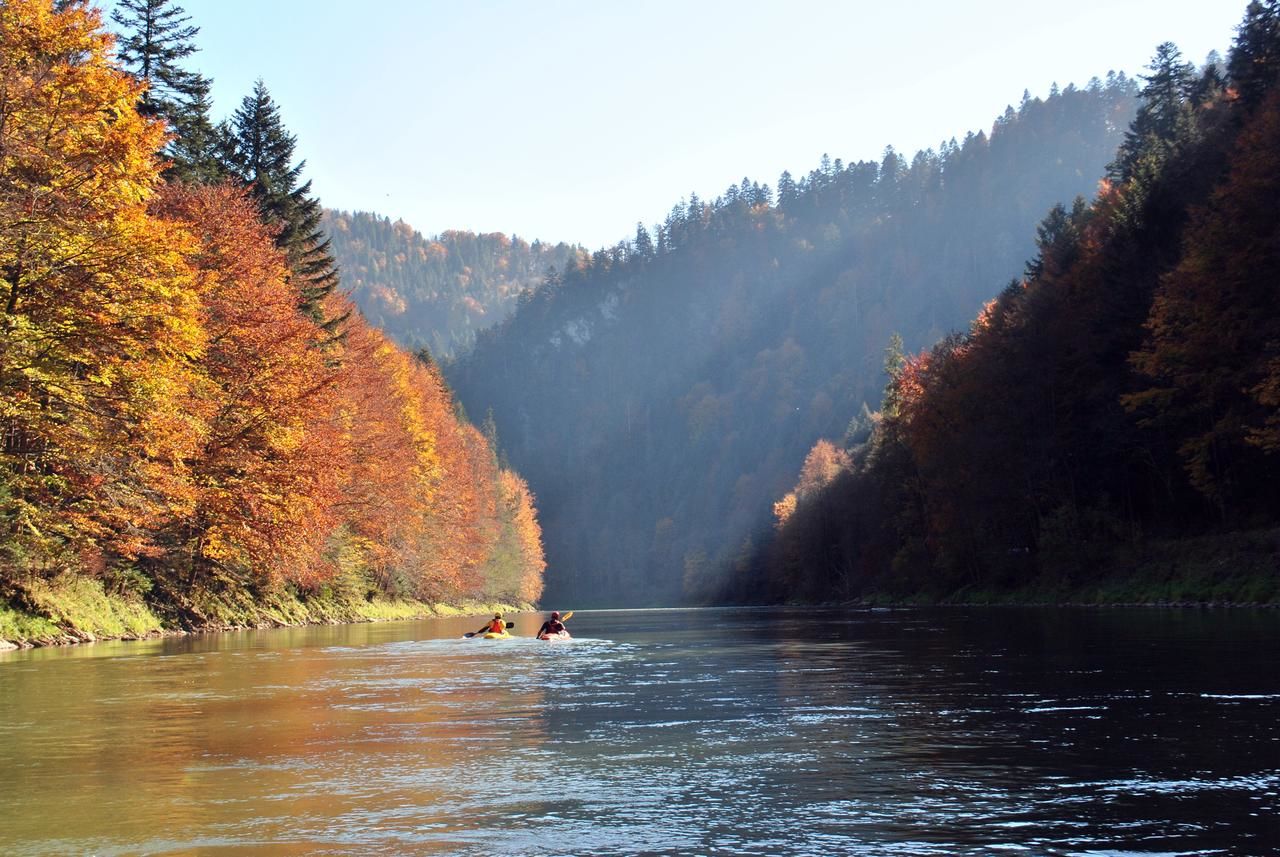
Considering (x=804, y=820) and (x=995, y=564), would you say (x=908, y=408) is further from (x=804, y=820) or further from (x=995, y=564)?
(x=804, y=820)

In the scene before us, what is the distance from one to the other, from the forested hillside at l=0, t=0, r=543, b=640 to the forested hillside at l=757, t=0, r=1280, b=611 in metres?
31.7

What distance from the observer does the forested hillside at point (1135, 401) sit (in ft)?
139

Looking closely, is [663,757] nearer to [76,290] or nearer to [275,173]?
[76,290]

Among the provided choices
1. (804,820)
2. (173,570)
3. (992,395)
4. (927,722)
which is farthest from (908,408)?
(804,820)

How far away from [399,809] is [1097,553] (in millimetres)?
48846

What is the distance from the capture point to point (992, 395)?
2405 inches

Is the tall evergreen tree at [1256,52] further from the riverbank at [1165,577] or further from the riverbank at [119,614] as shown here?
the riverbank at [119,614]

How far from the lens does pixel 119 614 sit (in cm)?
3616

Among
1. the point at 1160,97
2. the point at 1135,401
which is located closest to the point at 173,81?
the point at 1135,401

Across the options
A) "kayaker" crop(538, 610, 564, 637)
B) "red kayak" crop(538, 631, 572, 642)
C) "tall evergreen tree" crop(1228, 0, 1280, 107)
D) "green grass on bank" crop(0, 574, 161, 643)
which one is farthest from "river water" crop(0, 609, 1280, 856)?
"tall evergreen tree" crop(1228, 0, 1280, 107)

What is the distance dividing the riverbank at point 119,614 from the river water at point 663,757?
26.0 feet

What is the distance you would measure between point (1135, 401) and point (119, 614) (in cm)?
3897

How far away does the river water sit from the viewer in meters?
8.21

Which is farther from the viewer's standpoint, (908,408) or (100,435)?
(908,408)
